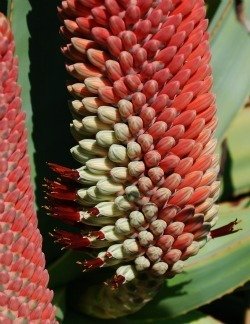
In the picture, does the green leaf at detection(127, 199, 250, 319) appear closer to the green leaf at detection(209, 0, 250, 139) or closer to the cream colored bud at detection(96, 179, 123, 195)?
the green leaf at detection(209, 0, 250, 139)

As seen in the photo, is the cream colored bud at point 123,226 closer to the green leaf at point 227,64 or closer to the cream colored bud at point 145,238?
the cream colored bud at point 145,238

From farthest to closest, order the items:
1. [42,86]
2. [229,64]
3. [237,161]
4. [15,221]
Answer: [237,161], [229,64], [42,86], [15,221]

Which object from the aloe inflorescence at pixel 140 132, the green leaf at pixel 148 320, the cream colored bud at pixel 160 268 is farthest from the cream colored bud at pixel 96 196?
the green leaf at pixel 148 320

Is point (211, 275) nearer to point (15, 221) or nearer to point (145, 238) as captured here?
point (145, 238)

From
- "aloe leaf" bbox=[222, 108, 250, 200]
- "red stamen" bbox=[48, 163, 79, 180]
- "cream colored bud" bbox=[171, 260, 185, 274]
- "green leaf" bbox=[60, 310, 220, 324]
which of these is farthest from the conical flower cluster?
"aloe leaf" bbox=[222, 108, 250, 200]

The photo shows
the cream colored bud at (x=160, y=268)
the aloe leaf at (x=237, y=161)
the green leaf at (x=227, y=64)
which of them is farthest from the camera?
the aloe leaf at (x=237, y=161)

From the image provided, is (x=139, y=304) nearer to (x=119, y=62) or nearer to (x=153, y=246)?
(x=153, y=246)

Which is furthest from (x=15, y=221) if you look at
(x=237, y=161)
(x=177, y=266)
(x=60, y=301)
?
(x=237, y=161)

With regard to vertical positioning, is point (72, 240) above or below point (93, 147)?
below
